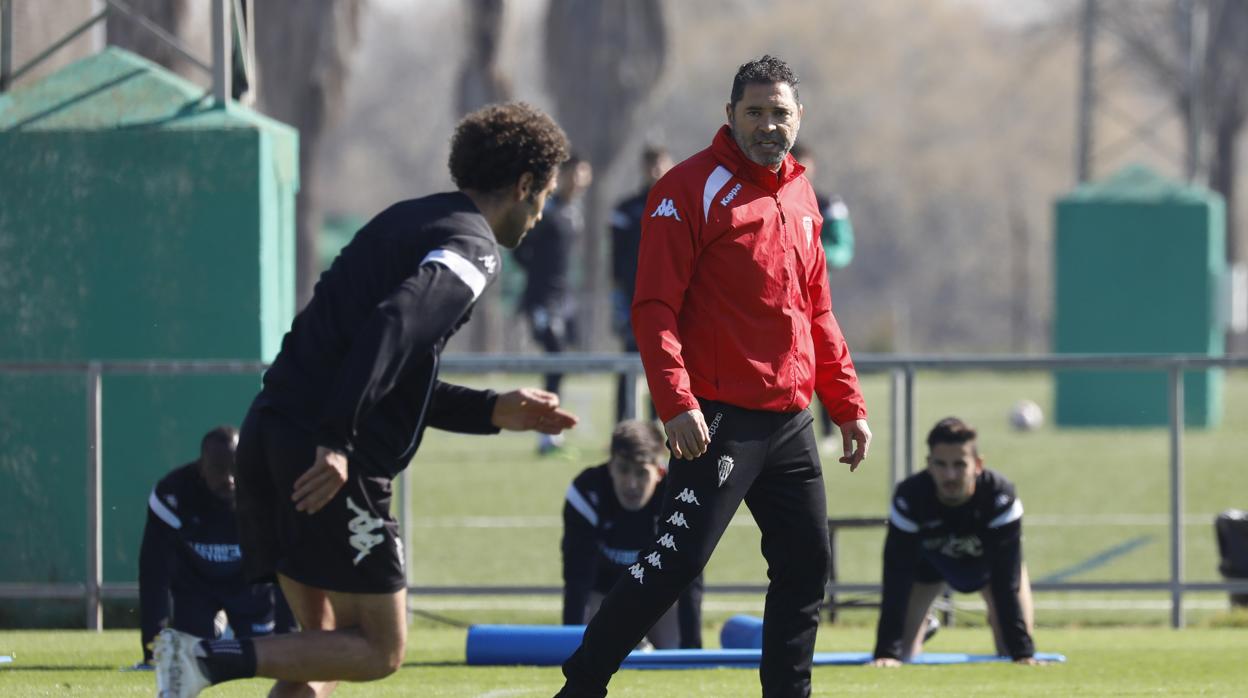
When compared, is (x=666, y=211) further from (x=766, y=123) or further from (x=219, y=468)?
(x=219, y=468)

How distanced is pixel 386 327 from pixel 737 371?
1345 mm

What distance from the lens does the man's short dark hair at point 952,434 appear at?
8.47m

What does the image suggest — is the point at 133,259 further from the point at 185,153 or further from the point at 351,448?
the point at 351,448

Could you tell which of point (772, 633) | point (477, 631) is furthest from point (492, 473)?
point (772, 633)

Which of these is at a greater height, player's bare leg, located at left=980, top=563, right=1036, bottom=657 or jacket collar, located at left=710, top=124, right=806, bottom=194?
jacket collar, located at left=710, top=124, right=806, bottom=194

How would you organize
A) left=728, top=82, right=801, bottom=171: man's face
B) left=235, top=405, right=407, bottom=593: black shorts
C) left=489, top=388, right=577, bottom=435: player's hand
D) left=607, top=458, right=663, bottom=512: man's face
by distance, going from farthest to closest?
left=607, top=458, right=663, bottom=512: man's face < left=728, top=82, right=801, bottom=171: man's face < left=489, top=388, right=577, bottom=435: player's hand < left=235, top=405, right=407, bottom=593: black shorts

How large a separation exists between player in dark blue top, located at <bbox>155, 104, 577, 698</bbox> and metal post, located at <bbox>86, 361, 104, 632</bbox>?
441cm

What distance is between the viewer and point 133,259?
9.94 meters

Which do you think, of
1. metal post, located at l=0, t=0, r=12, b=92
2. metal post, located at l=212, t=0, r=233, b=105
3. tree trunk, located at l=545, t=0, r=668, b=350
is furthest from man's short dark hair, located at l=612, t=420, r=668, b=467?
tree trunk, located at l=545, t=0, r=668, b=350

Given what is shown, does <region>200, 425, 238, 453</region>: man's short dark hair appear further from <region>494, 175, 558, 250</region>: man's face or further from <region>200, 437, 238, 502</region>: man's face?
<region>494, 175, 558, 250</region>: man's face

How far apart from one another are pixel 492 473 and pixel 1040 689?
10.9 m

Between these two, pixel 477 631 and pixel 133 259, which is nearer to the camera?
pixel 477 631

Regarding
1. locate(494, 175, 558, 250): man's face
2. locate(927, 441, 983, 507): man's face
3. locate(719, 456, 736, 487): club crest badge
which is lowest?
locate(927, 441, 983, 507): man's face

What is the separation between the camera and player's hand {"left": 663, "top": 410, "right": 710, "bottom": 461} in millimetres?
5785
